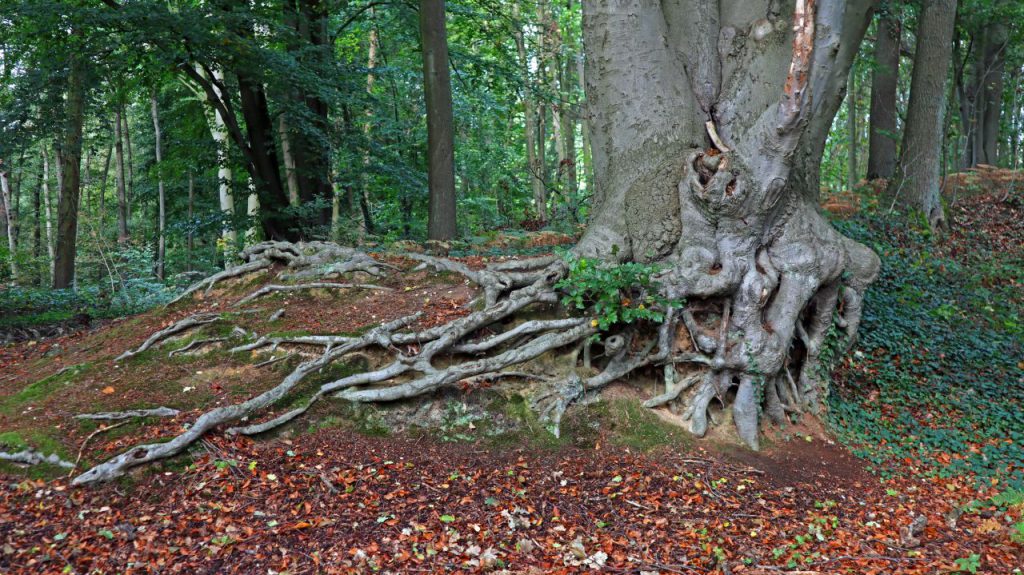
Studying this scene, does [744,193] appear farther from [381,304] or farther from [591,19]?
[381,304]

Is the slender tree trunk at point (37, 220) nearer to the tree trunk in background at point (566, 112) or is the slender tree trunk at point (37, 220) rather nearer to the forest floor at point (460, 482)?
the tree trunk in background at point (566, 112)

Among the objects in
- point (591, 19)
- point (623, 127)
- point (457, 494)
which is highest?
point (591, 19)

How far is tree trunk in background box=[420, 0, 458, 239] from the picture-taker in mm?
9367

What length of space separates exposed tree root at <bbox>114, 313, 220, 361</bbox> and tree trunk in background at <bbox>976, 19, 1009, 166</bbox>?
64.9 feet

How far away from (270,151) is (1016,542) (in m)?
11.7

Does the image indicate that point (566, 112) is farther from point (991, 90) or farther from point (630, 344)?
point (991, 90)

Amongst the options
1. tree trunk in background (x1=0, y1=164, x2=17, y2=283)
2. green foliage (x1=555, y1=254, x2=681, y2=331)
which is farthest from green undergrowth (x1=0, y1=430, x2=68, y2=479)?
tree trunk in background (x1=0, y1=164, x2=17, y2=283)

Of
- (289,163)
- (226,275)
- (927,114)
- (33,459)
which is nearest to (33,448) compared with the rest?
(33,459)

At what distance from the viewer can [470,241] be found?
402 inches

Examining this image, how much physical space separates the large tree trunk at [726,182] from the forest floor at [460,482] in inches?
32.6

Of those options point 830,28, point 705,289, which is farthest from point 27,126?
point 830,28

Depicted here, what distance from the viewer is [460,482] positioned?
4492 mm

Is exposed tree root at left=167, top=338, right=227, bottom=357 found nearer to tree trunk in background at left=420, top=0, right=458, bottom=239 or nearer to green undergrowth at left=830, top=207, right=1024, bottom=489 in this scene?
tree trunk in background at left=420, top=0, right=458, bottom=239

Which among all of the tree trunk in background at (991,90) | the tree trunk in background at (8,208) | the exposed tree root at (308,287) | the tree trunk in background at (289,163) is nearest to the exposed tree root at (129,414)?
the exposed tree root at (308,287)
